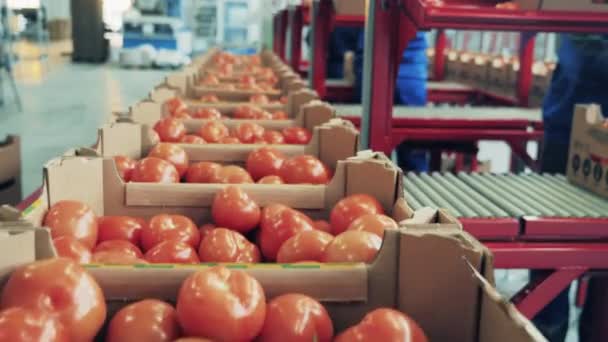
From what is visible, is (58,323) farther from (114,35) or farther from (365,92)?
(114,35)

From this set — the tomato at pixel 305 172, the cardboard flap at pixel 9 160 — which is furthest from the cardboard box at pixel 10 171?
the tomato at pixel 305 172

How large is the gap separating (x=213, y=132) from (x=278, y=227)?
1.04 m

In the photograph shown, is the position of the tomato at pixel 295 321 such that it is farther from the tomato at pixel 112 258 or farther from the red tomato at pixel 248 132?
the red tomato at pixel 248 132

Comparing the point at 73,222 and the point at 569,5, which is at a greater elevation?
the point at 569,5

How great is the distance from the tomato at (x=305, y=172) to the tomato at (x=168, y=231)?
43 centimetres

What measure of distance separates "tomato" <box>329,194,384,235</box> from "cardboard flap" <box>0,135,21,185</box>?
2031 millimetres

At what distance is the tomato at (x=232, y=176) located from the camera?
1.94 metres

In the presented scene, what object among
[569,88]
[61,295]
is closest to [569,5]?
[569,88]

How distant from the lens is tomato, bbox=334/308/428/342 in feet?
3.21

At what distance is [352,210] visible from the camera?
1580mm

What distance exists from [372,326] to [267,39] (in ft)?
42.9

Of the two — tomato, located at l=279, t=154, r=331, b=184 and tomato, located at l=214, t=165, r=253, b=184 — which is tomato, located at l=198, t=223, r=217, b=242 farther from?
tomato, located at l=279, t=154, r=331, b=184

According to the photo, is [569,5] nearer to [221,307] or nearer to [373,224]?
[373,224]

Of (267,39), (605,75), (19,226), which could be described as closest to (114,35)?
(267,39)
